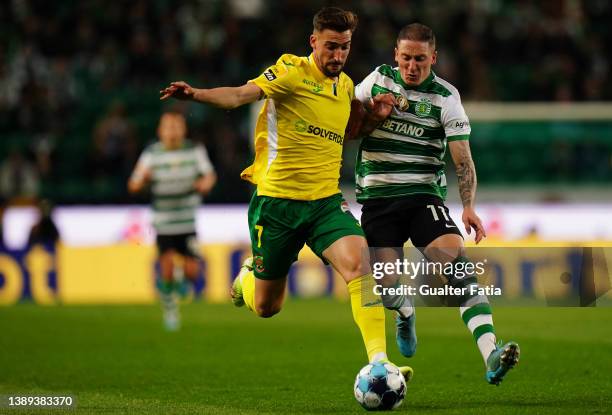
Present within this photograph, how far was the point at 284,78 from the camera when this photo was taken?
7.85 m

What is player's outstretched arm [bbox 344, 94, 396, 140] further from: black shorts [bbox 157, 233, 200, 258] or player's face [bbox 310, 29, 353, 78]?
black shorts [bbox 157, 233, 200, 258]

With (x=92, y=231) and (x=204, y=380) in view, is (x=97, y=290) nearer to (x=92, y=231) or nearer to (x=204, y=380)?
(x=92, y=231)

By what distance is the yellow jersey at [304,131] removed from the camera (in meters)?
7.98

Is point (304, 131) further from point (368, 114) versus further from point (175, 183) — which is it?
point (175, 183)

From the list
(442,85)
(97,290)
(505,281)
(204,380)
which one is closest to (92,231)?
(97,290)

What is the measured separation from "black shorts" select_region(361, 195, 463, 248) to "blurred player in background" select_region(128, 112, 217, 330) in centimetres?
583

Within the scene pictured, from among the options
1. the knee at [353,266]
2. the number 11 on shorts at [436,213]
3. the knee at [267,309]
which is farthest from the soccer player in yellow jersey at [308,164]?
the number 11 on shorts at [436,213]

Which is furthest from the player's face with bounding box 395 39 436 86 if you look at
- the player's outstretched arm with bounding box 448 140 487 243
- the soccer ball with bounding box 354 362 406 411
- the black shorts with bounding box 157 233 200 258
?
the black shorts with bounding box 157 233 200 258

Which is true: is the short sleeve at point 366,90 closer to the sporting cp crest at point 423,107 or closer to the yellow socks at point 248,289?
the sporting cp crest at point 423,107

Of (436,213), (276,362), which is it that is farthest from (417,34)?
(276,362)

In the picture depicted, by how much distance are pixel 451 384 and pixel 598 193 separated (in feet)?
46.0

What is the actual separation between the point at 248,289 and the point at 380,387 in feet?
6.15

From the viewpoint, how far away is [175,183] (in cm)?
1449

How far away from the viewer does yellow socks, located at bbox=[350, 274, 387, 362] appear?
750 centimetres
